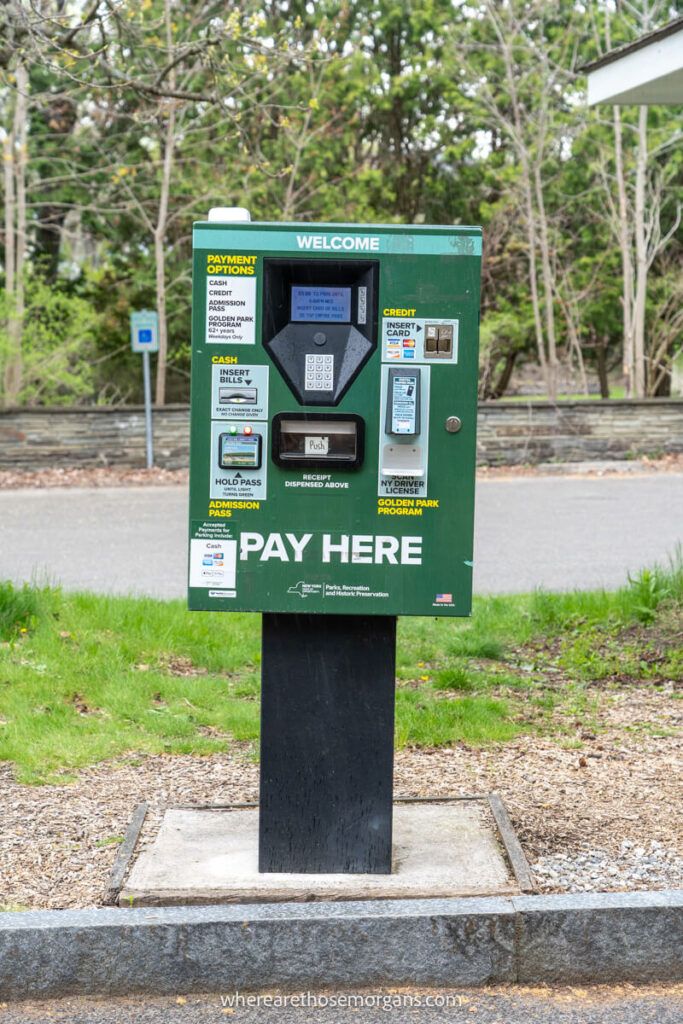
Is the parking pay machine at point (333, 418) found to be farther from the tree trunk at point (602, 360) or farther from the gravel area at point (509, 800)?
the tree trunk at point (602, 360)

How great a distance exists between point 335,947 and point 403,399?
1494 mm

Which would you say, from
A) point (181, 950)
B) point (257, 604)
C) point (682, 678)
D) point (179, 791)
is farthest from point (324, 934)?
point (682, 678)

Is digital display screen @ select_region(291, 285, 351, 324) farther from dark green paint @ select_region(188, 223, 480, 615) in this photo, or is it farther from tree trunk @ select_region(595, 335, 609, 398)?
tree trunk @ select_region(595, 335, 609, 398)

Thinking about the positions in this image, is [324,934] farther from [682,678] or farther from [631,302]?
[631,302]

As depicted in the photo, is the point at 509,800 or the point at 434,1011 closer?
the point at 434,1011

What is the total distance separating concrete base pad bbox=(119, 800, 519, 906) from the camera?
336cm

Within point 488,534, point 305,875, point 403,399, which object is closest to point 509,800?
point 305,875

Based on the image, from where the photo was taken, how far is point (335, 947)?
3.14 meters

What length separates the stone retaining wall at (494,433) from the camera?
52.9 feet

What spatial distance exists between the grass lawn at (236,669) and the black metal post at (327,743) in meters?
1.29

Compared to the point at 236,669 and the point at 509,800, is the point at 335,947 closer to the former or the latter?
the point at 509,800

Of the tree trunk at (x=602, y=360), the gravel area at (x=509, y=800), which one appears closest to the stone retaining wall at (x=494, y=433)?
the tree trunk at (x=602, y=360)

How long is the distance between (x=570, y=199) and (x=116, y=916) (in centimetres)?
2185

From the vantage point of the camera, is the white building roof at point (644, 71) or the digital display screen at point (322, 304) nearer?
the digital display screen at point (322, 304)
